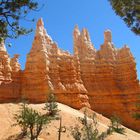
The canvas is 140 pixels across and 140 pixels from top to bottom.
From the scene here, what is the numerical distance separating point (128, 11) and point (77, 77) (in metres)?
59.0

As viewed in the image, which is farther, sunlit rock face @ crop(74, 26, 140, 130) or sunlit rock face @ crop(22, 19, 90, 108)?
sunlit rock face @ crop(74, 26, 140, 130)

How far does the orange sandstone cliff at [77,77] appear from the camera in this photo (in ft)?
A: 237

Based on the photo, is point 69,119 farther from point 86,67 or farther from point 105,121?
point 86,67

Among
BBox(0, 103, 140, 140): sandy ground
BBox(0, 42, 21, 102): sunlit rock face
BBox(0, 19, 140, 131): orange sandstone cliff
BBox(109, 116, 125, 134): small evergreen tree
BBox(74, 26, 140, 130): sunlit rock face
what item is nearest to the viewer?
BBox(0, 103, 140, 140): sandy ground

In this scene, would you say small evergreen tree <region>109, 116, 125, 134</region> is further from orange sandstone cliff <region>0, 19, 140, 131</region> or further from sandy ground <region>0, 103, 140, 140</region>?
orange sandstone cliff <region>0, 19, 140, 131</region>

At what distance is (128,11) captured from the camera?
1775 centimetres

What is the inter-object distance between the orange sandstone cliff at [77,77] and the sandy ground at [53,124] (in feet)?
15.5

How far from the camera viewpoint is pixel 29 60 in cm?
7525

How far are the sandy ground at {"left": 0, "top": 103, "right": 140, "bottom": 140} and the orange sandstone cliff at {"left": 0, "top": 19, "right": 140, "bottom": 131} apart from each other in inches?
186

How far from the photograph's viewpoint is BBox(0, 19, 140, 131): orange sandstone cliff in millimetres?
72250

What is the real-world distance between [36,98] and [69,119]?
11975 mm

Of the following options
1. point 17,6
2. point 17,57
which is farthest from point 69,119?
point 17,6

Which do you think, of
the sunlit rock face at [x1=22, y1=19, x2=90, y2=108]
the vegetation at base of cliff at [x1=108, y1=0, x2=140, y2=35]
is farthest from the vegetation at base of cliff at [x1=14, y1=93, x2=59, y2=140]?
the vegetation at base of cliff at [x1=108, y1=0, x2=140, y2=35]

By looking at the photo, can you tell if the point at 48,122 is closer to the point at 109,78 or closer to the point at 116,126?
the point at 116,126
